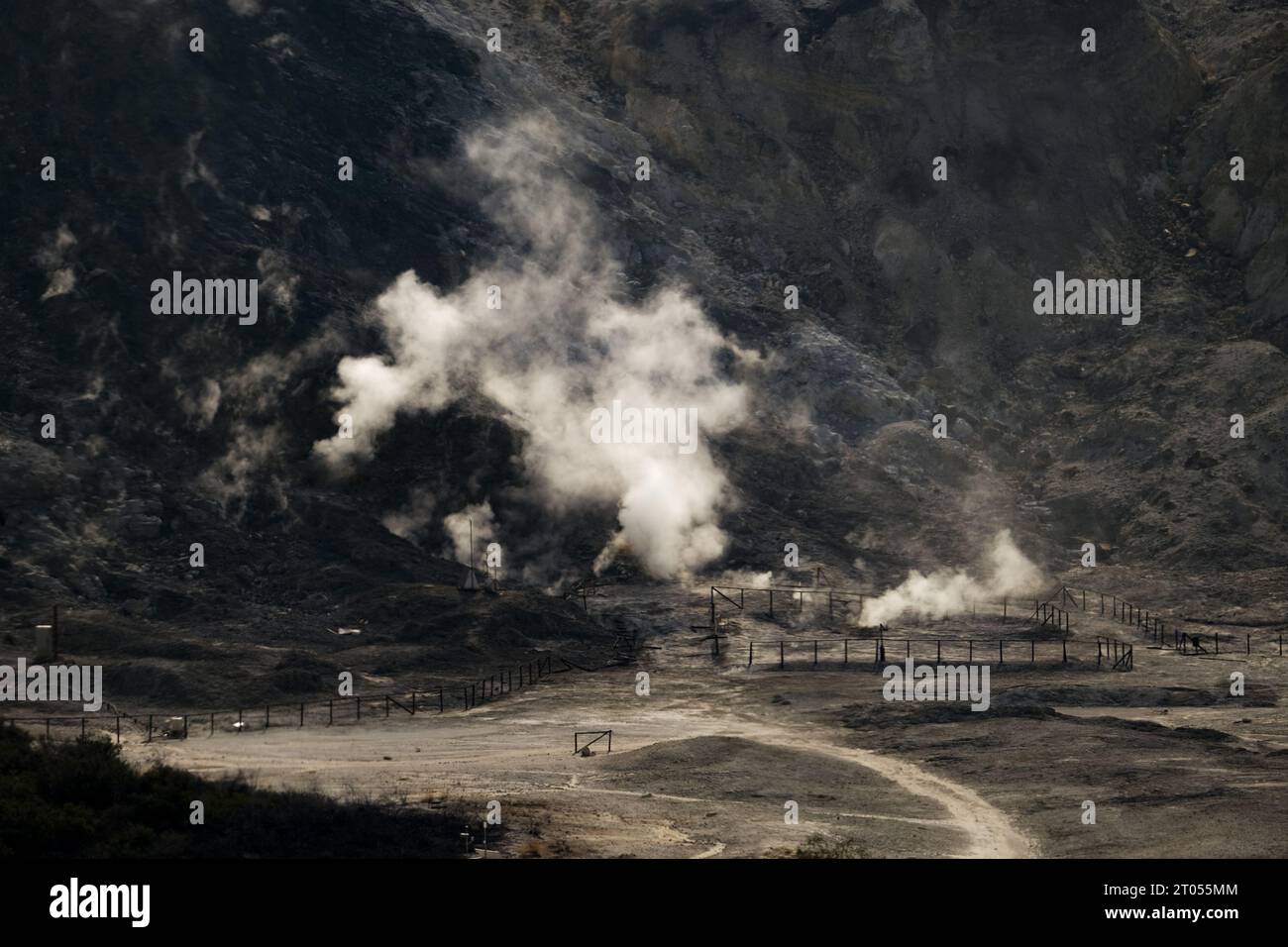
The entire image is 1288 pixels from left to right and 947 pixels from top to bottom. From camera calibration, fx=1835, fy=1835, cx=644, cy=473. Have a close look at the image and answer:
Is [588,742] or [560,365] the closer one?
[588,742]

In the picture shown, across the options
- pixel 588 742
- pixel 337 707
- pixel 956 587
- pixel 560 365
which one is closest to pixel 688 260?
pixel 560 365

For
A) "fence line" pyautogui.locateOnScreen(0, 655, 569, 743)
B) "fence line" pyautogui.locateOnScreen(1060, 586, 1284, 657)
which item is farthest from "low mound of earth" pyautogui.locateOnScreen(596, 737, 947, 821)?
"fence line" pyautogui.locateOnScreen(1060, 586, 1284, 657)

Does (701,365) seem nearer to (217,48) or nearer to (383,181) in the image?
(383,181)

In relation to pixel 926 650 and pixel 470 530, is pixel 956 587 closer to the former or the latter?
pixel 926 650
